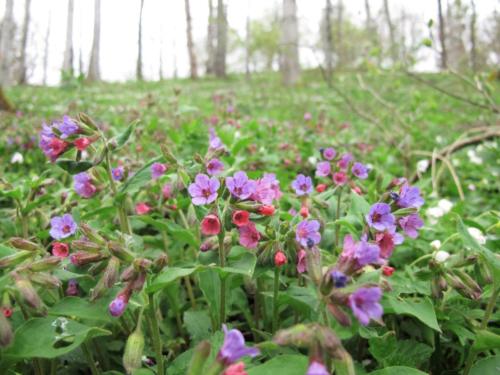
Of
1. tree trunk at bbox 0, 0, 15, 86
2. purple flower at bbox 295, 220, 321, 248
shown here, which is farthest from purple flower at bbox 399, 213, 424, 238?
tree trunk at bbox 0, 0, 15, 86

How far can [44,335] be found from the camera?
1030 millimetres

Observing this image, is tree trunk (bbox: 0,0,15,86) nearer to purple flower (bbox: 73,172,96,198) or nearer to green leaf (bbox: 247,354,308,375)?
purple flower (bbox: 73,172,96,198)

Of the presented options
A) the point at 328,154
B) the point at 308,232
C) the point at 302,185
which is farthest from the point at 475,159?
the point at 308,232

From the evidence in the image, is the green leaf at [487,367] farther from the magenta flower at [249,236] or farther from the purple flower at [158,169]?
the purple flower at [158,169]

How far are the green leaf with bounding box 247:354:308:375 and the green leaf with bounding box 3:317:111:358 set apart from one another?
0.38 meters

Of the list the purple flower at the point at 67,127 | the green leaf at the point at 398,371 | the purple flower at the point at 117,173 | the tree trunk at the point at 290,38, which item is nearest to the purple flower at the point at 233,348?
the green leaf at the point at 398,371

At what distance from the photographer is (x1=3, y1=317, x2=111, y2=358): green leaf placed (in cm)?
100

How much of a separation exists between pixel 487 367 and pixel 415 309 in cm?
23

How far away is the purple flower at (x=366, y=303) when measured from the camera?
0.79 meters

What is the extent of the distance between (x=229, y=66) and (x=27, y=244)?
44.6 m

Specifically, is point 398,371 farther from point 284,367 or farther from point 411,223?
point 411,223

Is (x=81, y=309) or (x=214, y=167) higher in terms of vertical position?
(x=214, y=167)

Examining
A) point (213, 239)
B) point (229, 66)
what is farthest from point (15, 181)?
point (229, 66)

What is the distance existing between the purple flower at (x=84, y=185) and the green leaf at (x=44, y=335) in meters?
0.54
